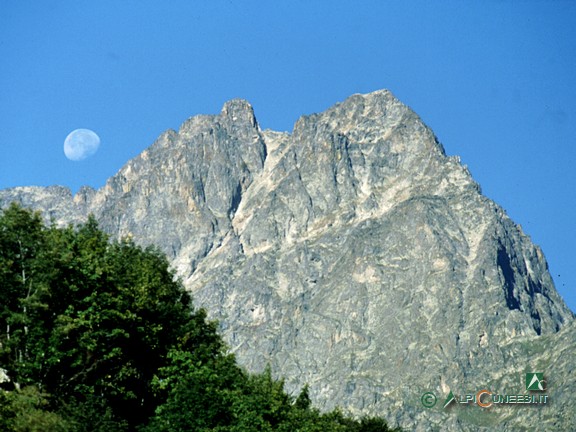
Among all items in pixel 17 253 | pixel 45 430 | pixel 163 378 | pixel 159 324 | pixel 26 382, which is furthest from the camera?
pixel 159 324

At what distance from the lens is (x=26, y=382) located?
55969mm

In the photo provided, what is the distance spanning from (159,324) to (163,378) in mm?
5003

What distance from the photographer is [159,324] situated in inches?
2692

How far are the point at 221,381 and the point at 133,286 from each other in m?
7.77

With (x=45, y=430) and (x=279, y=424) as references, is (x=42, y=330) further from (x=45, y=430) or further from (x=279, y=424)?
(x=279, y=424)

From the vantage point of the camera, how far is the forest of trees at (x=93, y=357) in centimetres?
5572

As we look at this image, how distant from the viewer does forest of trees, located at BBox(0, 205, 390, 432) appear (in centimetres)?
5572

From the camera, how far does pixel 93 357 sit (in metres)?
59.3

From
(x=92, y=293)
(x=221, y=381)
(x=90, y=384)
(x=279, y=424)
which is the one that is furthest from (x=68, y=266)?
(x=279, y=424)

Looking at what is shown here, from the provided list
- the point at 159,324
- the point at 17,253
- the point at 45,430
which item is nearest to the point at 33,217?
the point at 17,253

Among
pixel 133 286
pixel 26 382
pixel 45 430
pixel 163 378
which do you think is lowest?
pixel 45 430

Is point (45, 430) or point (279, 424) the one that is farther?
point (279, 424)

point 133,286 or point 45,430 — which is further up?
point 133,286

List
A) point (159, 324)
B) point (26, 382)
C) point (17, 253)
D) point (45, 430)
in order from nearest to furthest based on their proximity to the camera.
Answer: point (45, 430), point (26, 382), point (17, 253), point (159, 324)
